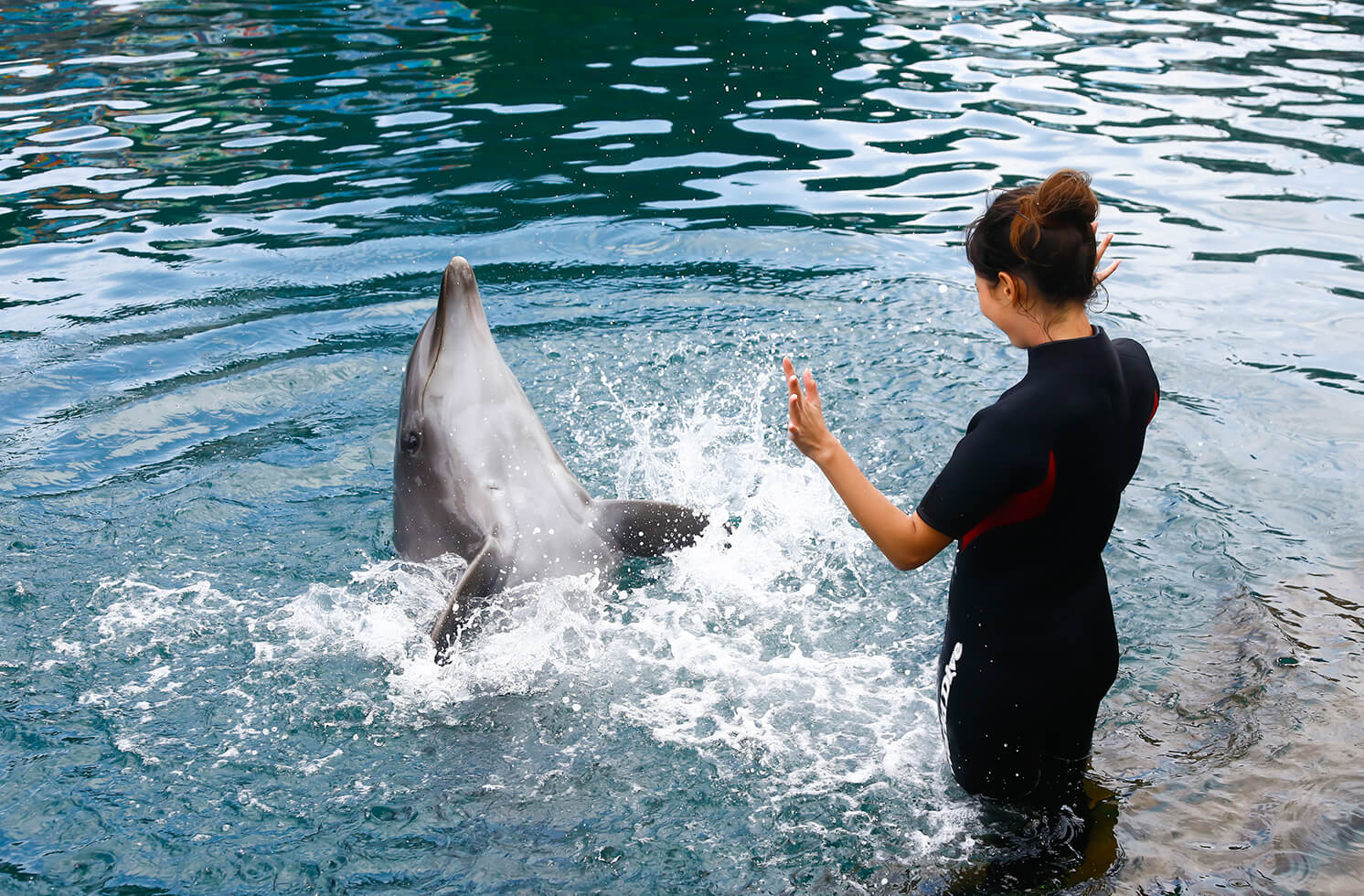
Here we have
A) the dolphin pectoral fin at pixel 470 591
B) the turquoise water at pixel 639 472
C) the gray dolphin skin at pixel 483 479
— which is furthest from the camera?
the gray dolphin skin at pixel 483 479

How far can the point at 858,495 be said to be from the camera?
3250mm

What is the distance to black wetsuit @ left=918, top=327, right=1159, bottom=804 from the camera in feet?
10.1

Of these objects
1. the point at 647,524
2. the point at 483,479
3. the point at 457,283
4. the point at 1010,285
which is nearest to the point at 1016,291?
the point at 1010,285

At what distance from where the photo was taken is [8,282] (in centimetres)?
880

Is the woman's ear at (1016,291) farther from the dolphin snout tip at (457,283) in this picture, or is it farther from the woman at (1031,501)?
the dolphin snout tip at (457,283)

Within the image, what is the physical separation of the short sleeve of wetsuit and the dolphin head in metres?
2.31

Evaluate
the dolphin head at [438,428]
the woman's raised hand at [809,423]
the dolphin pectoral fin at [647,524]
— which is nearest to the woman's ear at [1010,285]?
the woman's raised hand at [809,423]

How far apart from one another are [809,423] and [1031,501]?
64 centimetres

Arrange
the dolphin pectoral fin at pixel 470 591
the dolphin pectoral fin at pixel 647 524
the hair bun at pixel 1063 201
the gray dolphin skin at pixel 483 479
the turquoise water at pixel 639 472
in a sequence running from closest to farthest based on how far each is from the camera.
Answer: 1. the hair bun at pixel 1063 201
2. the turquoise water at pixel 639 472
3. the dolphin pectoral fin at pixel 470 591
4. the gray dolphin skin at pixel 483 479
5. the dolphin pectoral fin at pixel 647 524

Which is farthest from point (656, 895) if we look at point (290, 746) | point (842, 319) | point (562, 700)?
point (842, 319)

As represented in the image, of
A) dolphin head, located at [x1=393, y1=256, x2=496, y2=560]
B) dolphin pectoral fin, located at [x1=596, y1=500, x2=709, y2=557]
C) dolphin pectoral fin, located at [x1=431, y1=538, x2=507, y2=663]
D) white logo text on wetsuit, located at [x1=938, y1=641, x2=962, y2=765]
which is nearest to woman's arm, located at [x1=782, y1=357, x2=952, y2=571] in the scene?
white logo text on wetsuit, located at [x1=938, y1=641, x2=962, y2=765]

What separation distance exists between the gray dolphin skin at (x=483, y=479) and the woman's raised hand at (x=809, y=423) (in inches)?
69.5

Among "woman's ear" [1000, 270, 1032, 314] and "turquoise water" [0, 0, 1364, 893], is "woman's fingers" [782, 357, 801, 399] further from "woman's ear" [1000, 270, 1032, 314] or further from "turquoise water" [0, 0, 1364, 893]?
"turquoise water" [0, 0, 1364, 893]

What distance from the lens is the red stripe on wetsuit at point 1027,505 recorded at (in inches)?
123
